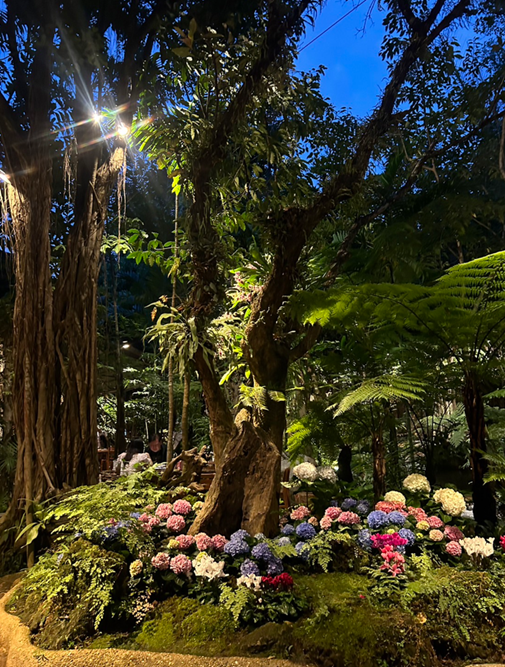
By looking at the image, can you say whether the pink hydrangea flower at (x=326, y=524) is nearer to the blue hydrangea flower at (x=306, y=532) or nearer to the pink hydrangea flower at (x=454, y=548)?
the blue hydrangea flower at (x=306, y=532)

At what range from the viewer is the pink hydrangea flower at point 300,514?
205cm

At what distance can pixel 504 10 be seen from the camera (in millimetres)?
3508

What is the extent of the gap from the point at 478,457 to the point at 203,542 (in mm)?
1276

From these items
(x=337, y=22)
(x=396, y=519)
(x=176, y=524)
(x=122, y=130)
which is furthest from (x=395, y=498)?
(x=337, y=22)

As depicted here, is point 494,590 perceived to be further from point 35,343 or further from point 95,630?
point 35,343

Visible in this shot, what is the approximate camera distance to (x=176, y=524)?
6.25 ft

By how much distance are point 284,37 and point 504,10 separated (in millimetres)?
2530

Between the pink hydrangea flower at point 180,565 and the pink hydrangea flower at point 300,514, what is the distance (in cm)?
60

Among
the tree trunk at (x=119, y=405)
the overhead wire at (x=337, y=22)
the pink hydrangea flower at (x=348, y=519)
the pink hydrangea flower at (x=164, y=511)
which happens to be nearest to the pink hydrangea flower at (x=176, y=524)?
the pink hydrangea flower at (x=164, y=511)

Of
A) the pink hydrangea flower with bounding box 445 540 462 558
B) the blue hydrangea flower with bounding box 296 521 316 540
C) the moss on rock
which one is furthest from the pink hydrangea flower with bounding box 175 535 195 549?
the pink hydrangea flower with bounding box 445 540 462 558

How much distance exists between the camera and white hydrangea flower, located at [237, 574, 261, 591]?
59.8 inches

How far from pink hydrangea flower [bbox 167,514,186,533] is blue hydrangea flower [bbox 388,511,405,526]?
3.01ft

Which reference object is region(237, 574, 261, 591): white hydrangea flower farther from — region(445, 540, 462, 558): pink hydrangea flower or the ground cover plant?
region(445, 540, 462, 558): pink hydrangea flower

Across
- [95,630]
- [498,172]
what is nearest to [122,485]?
[95,630]
